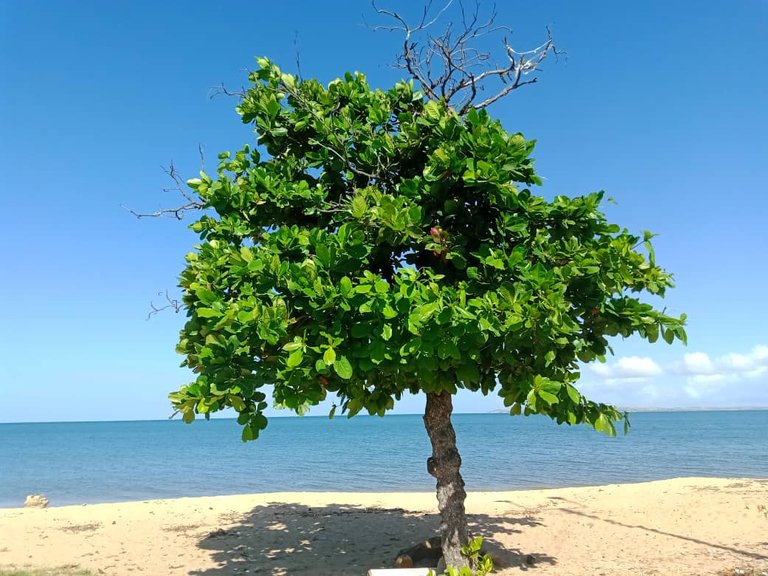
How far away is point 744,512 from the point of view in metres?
12.6

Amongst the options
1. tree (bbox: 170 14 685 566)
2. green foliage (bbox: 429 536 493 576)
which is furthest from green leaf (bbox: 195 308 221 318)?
green foliage (bbox: 429 536 493 576)

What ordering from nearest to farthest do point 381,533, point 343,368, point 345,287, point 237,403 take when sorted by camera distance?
point 343,368
point 345,287
point 237,403
point 381,533

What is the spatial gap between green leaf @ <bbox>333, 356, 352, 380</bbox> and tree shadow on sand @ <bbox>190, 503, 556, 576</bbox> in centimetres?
489

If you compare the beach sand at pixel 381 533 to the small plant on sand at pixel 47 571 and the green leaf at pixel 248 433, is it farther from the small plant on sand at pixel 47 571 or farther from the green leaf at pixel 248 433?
the green leaf at pixel 248 433

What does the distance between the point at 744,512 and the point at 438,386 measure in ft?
32.3

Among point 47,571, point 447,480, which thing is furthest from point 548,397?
point 47,571

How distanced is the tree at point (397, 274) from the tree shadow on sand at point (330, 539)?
7.93 feet

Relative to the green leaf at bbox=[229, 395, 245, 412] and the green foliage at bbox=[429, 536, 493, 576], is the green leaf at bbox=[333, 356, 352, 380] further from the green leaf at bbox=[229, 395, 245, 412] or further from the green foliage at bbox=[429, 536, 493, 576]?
the green foliage at bbox=[429, 536, 493, 576]

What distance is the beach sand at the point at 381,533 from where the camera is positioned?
30.0 ft

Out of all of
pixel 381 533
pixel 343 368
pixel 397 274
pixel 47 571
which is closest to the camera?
pixel 343 368

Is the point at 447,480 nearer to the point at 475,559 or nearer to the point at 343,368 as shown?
the point at 475,559

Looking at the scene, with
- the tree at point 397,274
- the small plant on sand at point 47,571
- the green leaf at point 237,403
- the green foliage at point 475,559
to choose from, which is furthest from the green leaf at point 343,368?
the small plant on sand at point 47,571

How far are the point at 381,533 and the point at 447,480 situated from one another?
458 cm

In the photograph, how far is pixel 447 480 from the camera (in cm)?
777
